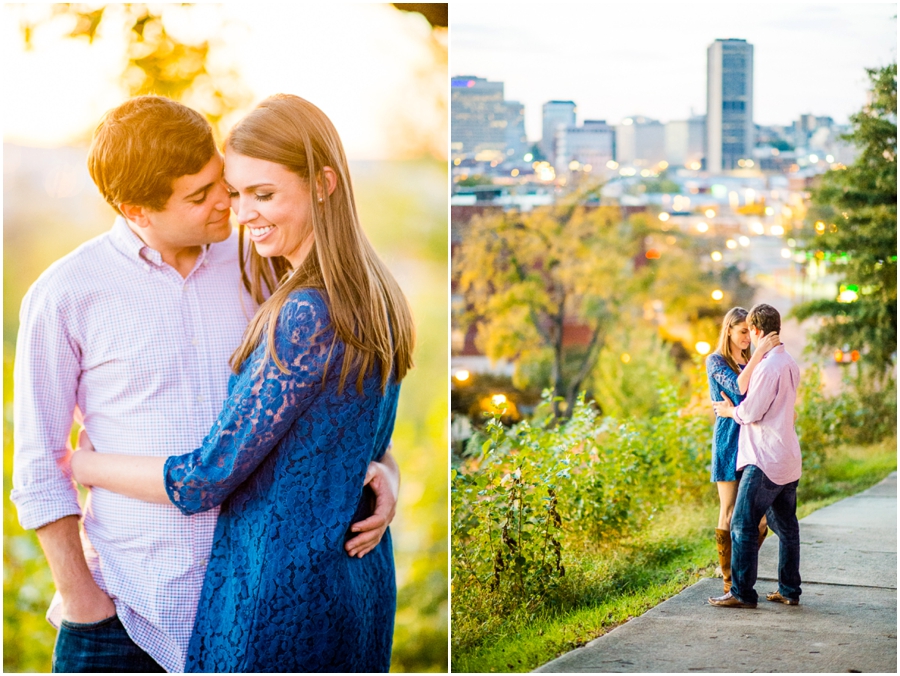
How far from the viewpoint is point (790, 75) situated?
3674 millimetres

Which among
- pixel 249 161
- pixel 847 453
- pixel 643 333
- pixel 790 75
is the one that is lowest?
pixel 847 453

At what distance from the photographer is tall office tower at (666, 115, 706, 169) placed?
4.07 meters

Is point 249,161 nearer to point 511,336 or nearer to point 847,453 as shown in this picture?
point 847,453

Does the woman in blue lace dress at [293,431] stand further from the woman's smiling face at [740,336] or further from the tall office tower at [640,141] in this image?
the tall office tower at [640,141]

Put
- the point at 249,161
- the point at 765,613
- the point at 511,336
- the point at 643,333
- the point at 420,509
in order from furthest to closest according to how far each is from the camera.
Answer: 1. the point at 643,333
2. the point at 511,336
3. the point at 420,509
4. the point at 765,613
5. the point at 249,161

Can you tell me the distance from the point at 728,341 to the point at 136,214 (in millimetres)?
1893

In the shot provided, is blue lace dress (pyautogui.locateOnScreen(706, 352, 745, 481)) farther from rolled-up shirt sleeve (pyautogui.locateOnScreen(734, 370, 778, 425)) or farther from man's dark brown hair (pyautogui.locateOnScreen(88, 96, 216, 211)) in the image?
man's dark brown hair (pyautogui.locateOnScreen(88, 96, 216, 211))

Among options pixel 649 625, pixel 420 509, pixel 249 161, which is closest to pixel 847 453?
pixel 649 625

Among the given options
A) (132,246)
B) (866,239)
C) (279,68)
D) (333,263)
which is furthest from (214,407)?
(866,239)

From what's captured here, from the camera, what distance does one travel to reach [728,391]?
297cm

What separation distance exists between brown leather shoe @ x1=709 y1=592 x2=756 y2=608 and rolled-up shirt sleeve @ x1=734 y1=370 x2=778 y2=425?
619 mm

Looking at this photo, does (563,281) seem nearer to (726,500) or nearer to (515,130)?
(515,130)

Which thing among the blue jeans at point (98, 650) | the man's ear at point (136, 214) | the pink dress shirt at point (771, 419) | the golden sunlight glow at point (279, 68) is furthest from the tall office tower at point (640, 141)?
the blue jeans at point (98, 650)

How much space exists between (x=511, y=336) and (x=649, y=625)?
2.31 metres
